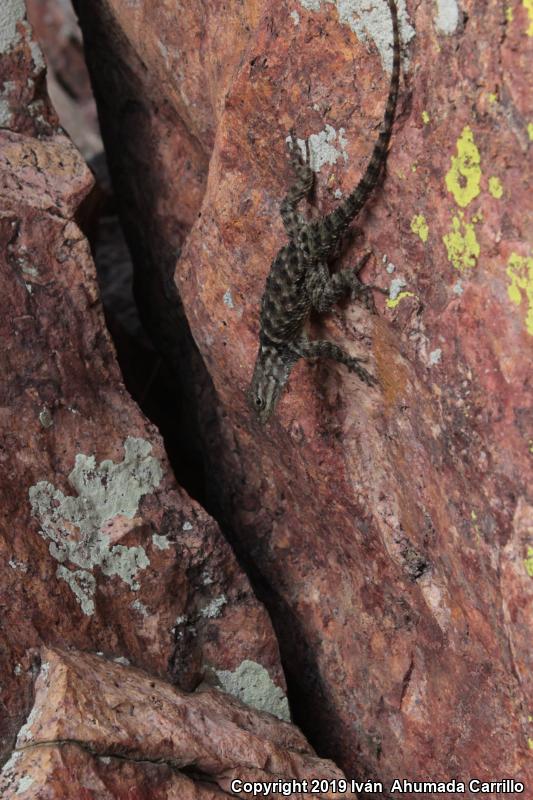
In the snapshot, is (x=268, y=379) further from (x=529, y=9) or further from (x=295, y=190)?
(x=529, y=9)

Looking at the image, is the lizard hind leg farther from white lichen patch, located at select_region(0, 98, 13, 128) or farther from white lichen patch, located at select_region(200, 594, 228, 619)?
white lichen patch, located at select_region(200, 594, 228, 619)

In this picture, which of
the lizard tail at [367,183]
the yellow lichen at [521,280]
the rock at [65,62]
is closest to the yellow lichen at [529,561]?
the yellow lichen at [521,280]

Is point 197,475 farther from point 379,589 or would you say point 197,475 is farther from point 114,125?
point 114,125

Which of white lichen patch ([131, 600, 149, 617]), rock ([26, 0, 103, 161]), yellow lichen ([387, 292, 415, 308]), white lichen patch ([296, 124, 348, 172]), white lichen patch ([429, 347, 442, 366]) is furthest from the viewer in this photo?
rock ([26, 0, 103, 161])

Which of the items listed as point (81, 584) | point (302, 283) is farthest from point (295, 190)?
point (81, 584)

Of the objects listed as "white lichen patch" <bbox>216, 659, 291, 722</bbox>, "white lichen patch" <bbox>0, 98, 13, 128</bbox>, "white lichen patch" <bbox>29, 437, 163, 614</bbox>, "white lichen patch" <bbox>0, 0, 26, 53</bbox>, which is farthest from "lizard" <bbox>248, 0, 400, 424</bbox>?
"white lichen patch" <bbox>0, 0, 26, 53</bbox>

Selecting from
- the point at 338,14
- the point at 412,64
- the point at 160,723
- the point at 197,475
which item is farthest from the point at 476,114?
the point at 197,475
